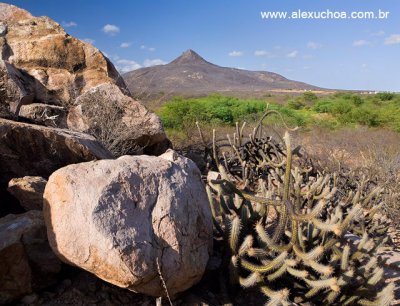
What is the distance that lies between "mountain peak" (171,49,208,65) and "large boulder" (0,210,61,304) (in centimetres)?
6995

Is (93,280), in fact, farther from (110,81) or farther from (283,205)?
(110,81)

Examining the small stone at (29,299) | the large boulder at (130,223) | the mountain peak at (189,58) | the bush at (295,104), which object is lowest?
the small stone at (29,299)

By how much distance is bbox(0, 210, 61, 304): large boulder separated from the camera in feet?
8.38

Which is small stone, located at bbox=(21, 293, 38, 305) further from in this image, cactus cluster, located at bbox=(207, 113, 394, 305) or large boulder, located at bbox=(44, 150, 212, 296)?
cactus cluster, located at bbox=(207, 113, 394, 305)

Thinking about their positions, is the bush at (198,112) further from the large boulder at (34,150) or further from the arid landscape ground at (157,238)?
the arid landscape ground at (157,238)

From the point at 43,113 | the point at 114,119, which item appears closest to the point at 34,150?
the point at 43,113

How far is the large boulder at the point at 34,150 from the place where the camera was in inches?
143

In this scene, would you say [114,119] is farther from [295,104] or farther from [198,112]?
[295,104]

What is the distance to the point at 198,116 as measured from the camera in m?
17.1

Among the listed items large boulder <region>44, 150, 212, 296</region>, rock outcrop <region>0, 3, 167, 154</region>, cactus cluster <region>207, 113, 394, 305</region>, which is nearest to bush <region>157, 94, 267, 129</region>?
rock outcrop <region>0, 3, 167, 154</region>

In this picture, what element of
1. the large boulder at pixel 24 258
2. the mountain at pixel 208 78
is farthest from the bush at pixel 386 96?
the large boulder at pixel 24 258

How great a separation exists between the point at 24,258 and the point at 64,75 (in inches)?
193

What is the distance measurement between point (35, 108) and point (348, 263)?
4557 millimetres

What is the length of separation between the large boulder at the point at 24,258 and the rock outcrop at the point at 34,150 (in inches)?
37.6
